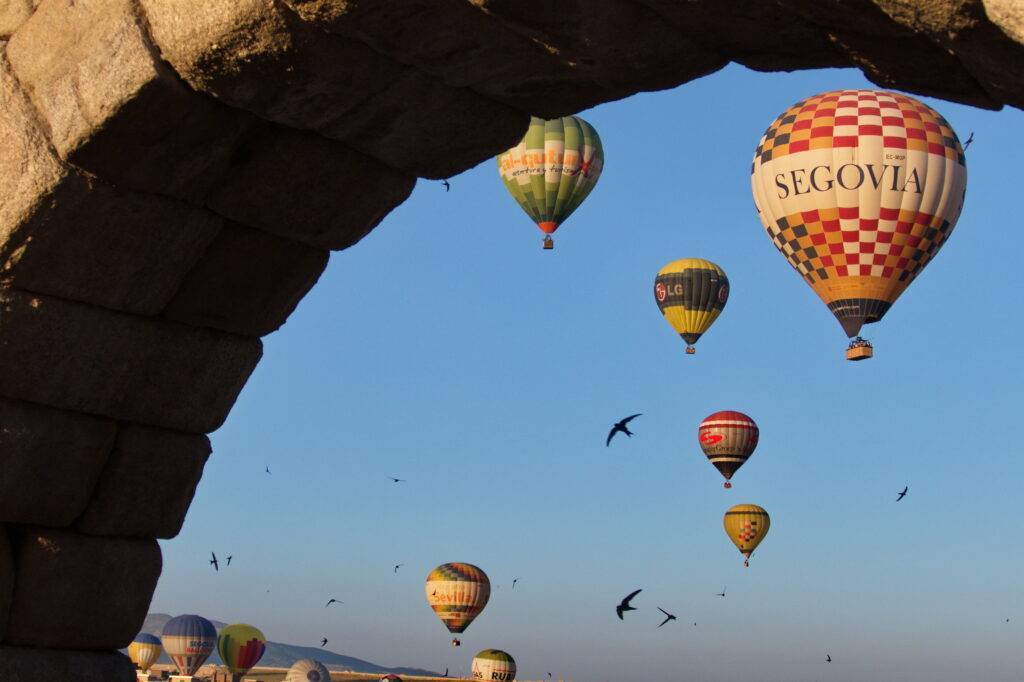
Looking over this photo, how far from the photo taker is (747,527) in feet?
140

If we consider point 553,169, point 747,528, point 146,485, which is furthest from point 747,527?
point 146,485

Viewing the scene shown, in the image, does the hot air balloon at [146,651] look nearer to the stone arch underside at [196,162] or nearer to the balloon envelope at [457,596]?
the balloon envelope at [457,596]

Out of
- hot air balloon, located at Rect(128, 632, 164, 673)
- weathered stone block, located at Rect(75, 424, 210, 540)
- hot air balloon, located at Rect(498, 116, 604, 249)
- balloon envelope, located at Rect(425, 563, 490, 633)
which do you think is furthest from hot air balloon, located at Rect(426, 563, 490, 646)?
weathered stone block, located at Rect(75, 424, 210, 540)

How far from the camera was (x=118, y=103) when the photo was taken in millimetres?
3809

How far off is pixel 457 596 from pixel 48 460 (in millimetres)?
41691

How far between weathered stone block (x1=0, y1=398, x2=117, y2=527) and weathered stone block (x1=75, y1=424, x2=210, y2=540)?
5 centimetres

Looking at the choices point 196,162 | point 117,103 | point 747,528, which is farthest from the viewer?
point 747,528

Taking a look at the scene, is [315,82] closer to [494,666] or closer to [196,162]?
[196,162]

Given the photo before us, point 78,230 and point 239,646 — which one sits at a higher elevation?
point 78,230

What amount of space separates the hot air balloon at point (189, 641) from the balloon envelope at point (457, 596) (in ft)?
33.2

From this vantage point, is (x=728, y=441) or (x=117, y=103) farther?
(x=728, y=441)

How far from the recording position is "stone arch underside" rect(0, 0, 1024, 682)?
323 centimetres

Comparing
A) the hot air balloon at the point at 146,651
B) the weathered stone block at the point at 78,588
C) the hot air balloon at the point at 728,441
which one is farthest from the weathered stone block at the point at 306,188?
the hot air balloon at the point at 146,651

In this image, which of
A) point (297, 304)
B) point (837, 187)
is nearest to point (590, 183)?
point (837, 187)
